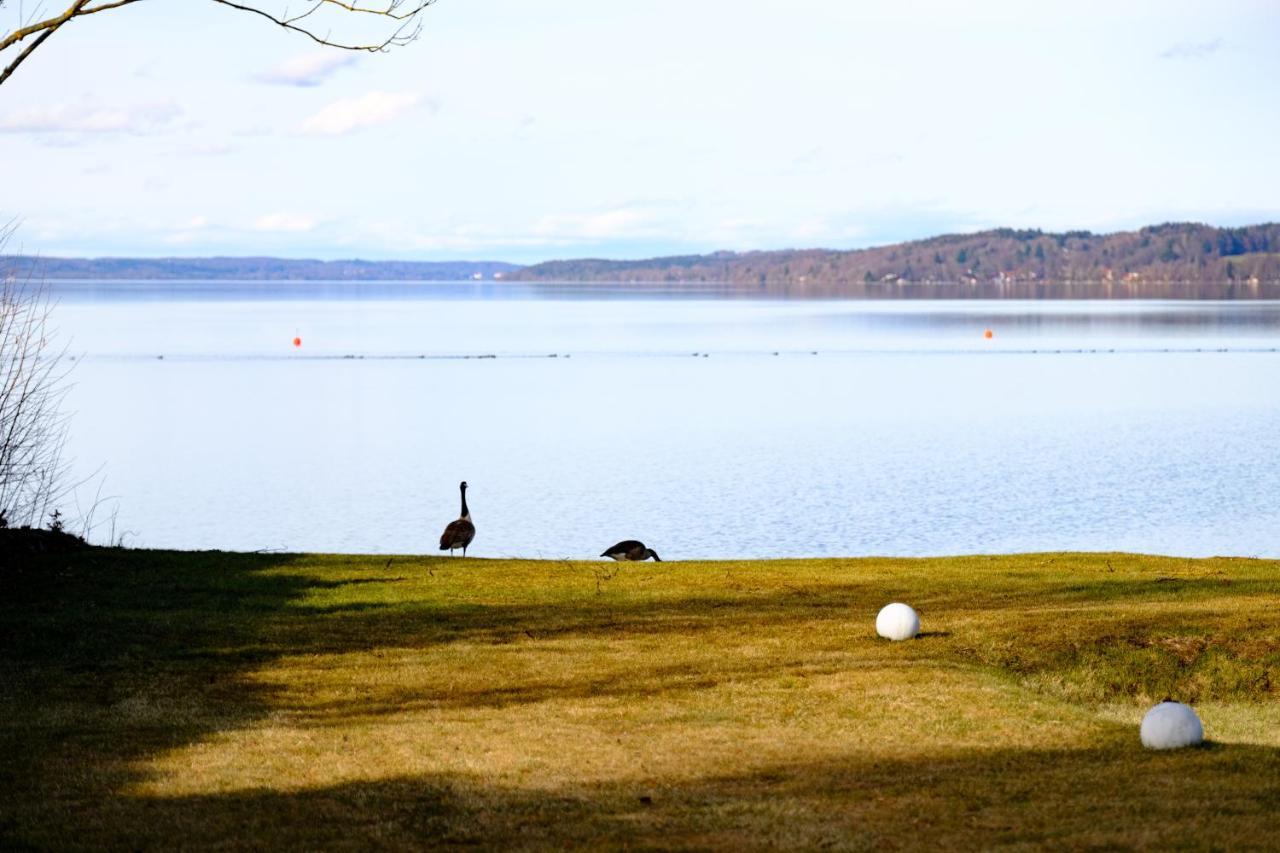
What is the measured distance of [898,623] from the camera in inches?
525

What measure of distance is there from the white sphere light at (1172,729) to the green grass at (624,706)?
21 centimetres

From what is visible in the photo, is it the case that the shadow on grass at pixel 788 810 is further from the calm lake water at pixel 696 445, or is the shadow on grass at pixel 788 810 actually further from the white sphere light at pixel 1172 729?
the calm lake water at pixel 696 445

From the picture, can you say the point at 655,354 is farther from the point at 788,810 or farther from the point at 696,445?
A: the point at 788,810

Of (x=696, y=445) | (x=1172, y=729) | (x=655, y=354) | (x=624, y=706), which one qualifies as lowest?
(x=696, y=445)

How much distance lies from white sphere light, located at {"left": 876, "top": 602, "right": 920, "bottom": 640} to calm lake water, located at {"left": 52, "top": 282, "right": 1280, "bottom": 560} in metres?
15.7

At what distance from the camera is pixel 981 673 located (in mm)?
12289

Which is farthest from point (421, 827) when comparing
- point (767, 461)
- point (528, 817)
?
point (767, 461)

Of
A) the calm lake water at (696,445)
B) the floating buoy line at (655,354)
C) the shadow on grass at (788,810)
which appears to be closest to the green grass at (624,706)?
the shadow on grass at (788,810)

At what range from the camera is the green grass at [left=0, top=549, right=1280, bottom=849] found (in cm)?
809

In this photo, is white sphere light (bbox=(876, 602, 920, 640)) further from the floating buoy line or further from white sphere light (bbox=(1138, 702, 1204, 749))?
the floating buoy line

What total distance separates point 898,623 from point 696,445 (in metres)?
35.0

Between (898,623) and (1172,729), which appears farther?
(898,623)

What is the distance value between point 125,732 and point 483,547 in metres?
20.2

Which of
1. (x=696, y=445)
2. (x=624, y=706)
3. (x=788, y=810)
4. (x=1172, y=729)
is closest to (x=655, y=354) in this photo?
(x=696, y=445)
